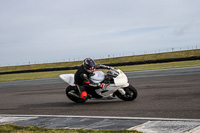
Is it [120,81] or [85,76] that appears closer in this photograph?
[120,81]

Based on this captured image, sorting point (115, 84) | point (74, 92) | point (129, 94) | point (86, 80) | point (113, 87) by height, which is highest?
point (86, 80)

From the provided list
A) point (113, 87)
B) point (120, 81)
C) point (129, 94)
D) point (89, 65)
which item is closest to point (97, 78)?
point (89, 65)

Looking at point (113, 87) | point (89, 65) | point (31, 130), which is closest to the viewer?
point (31, 130)

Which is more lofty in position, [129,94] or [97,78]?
[97,78]

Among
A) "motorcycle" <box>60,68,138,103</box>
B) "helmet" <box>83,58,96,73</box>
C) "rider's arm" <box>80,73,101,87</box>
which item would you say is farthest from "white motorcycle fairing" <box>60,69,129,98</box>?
"helmet" <box>83,58,96,73</box>

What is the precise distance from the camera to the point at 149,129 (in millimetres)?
5410

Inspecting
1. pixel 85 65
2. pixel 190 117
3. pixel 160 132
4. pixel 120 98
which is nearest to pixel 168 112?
pixel 190 117

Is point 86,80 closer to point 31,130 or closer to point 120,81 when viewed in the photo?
point 120,81

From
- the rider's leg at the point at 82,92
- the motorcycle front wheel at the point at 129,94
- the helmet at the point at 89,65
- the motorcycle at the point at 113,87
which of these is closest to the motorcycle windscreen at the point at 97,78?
the motorcycle at the point at 113,87

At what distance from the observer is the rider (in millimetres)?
9633

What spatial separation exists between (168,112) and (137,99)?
279cm

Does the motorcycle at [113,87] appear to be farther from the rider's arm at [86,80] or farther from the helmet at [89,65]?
the helmet at [89,65]

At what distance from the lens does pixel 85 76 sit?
9672 millimetres

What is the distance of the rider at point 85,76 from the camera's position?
31.6 ft
